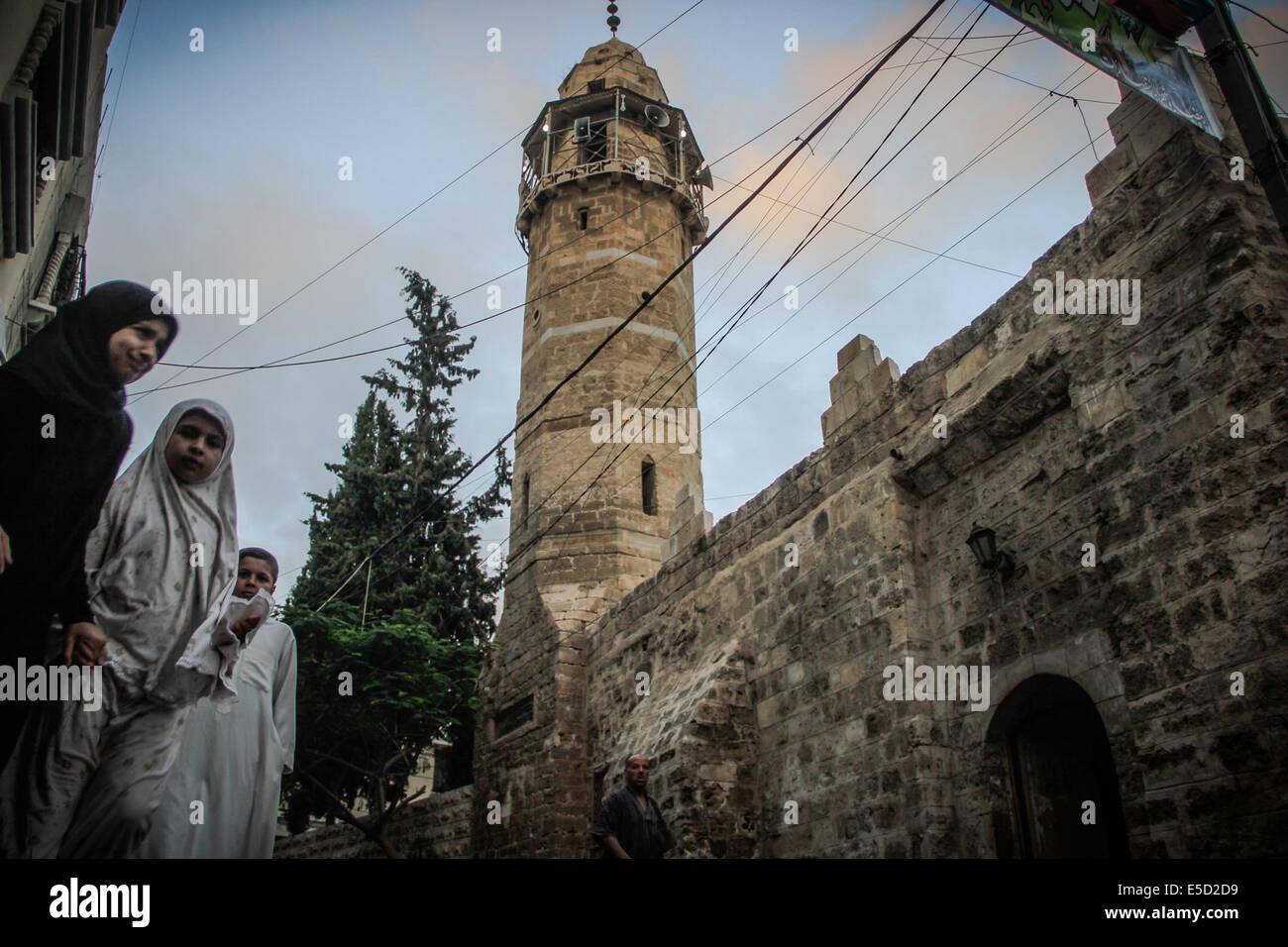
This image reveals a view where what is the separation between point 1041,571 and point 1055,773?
1278 mm

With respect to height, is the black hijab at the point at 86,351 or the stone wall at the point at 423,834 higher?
the black hijab at the point at 86,351

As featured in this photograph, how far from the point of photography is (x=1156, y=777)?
461 centimetres

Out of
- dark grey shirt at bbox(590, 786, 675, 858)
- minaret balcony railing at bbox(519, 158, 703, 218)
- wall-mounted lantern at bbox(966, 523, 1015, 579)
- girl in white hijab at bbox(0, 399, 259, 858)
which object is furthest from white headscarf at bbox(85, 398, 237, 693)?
minaret balcony railing at bbox(519, 158, 703, 218)

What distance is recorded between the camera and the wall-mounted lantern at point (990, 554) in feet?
19.7

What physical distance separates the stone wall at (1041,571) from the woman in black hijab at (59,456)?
4.78m

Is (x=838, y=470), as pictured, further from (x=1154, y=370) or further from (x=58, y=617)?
(x=58, y=617)

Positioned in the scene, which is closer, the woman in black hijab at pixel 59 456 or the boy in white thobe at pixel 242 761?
the woman in black hijab at pixel 59 456

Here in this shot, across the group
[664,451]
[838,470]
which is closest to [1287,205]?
[838,470]

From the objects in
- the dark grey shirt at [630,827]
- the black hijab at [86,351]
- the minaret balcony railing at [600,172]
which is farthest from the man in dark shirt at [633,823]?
the minaret balcony railing at [600,172]

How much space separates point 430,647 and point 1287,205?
12.5 meters

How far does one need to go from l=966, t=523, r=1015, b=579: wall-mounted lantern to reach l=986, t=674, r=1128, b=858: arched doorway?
2.48 ft

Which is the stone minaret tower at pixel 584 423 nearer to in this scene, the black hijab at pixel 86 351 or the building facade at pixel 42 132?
the black hijab at pixel 86 351

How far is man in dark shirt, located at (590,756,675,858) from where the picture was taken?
5.60 meters

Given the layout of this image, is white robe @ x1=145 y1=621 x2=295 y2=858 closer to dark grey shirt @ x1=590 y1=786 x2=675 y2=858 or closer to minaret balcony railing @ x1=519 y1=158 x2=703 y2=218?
dark grey shirt @ x1=590 y1=786 x2=675 y2=858
